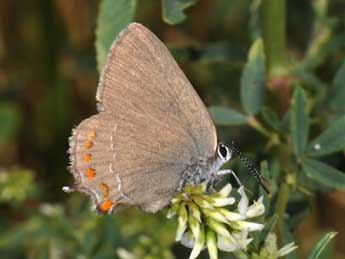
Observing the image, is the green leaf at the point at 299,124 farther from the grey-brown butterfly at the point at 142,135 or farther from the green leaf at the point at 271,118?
the grey-brown butterfly at the point at 142,135

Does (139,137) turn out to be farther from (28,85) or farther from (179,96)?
(28,85)

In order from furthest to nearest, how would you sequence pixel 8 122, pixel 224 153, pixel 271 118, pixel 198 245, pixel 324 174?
1. pixel 8 122
2. pixel 271 118
3. pixel 324 174
4. pixel 224 153
5. pixel 198 245

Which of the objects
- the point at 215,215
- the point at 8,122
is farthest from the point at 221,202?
the point at 8,122

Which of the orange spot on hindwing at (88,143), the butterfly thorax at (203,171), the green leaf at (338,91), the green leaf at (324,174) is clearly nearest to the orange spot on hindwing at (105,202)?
the orange spot on hindwing at (88,143)

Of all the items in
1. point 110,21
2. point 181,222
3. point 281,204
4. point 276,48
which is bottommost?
point 281,204

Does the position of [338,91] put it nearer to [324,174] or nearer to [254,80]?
[254,80]

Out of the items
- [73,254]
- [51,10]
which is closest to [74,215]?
[73,254]

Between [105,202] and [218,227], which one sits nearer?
[218,227]
